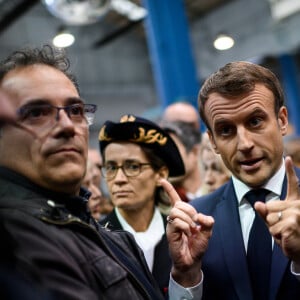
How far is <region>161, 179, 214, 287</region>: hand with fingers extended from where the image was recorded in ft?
4.72

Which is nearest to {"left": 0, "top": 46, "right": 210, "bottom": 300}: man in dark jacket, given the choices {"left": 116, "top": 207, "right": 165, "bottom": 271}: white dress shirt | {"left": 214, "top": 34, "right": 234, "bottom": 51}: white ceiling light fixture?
{"left": 116, "top": 207, "right": 165, "bottom": 271}: white dress shirt

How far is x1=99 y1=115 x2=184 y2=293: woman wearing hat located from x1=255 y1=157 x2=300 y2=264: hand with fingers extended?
94cm

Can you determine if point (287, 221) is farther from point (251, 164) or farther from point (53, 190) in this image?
point (53, 190)

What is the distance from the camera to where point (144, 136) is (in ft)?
7.25

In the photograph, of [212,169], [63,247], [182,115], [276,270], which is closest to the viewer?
[63,247]

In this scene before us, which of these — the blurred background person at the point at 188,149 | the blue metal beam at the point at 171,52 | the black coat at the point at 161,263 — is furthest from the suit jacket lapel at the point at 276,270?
the blue metal beam at the point at 171,52

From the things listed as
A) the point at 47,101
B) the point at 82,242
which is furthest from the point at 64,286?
the point at 47,101

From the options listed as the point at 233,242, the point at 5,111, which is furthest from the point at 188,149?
the point at 5,111

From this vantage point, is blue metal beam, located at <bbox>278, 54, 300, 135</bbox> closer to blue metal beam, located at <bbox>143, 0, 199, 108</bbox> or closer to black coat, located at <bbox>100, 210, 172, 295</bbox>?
blue metal beam, located at <bbox>143, 0, 199, 108</bbox>

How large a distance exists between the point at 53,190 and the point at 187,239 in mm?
519

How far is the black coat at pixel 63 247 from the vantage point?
944 millimetres

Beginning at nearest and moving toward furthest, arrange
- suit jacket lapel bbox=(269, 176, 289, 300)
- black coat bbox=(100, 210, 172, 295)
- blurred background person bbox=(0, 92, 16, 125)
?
blurred background person bbox=(0, 92, 16, 125), suit jacket lapel bbox=(269, 176, 289, 300), black coat bbox=(100, 210, 172, 295)

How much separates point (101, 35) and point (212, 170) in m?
10.5

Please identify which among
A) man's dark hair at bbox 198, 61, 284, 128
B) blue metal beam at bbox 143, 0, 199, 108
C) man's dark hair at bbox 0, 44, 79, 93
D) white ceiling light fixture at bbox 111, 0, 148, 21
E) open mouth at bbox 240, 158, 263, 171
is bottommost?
open mouth at bbox 240, 158, 263, 171
